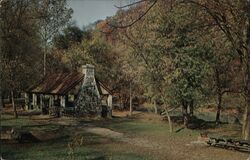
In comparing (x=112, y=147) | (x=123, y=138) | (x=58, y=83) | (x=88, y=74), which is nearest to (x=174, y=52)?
(x=123, y=138)

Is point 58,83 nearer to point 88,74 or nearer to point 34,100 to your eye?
point 88,74

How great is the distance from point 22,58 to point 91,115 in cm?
1406

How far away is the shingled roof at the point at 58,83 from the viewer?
51409 millimetres

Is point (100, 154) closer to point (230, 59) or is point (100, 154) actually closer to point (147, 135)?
point (147, 135)

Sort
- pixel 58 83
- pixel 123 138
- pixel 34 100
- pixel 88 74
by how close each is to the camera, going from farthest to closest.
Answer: pixel 34 100
pixel 58 83
pixel 88 74
pixel 123 138

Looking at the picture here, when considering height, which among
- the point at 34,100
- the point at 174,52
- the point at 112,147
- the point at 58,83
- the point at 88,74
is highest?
the point at 174,52

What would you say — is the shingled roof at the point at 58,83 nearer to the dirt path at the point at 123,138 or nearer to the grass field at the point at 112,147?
the dirt path at the point at 123,138

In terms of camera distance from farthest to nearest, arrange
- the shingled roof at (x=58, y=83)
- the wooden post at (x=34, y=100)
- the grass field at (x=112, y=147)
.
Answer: the wooden post at (x=34, y=100), the shingled roof at (x=58, y=83), the grass field at (x=112, y=147)

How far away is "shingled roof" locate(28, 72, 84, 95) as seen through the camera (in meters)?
51.4

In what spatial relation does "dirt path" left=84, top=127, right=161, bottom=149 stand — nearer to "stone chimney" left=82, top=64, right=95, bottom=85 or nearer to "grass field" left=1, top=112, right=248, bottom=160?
"grass field" left=1, top=112, right=248, bottom=160

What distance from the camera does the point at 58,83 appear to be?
54.6m

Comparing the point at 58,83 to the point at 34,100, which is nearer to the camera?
the point at 58,83

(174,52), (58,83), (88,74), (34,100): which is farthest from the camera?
(34,100)

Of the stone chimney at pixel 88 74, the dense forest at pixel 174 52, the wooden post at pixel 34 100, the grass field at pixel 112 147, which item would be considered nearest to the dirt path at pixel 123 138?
the grass field at pixel 112 147
